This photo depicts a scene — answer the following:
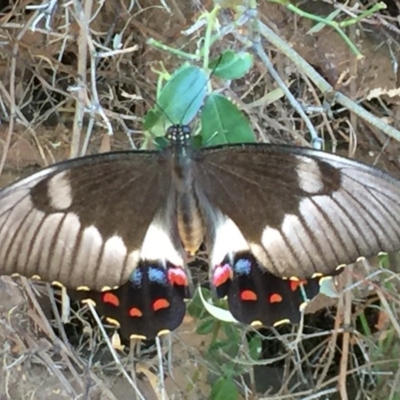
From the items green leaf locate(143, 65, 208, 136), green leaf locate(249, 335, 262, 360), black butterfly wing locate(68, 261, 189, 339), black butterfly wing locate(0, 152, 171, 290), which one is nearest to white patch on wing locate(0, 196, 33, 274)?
black butterfly wing locate(0, 152, 171, 290)

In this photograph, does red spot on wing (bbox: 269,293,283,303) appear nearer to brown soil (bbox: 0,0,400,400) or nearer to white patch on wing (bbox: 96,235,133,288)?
white patch on wing (bbox: 96,235,133,288)

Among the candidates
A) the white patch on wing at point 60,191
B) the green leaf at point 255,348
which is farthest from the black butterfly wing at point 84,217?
the green leaf at point 255,348

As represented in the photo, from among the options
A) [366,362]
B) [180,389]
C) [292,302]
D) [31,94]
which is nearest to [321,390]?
[366,362]

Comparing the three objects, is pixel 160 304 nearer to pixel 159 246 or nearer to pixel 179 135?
pixel 159 246

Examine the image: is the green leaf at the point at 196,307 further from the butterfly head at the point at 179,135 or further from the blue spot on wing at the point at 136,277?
the butterfly head at the point at 179,135

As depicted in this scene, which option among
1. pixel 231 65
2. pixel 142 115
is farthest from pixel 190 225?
pixel 142 115

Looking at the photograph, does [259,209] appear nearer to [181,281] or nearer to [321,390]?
[181,281]
